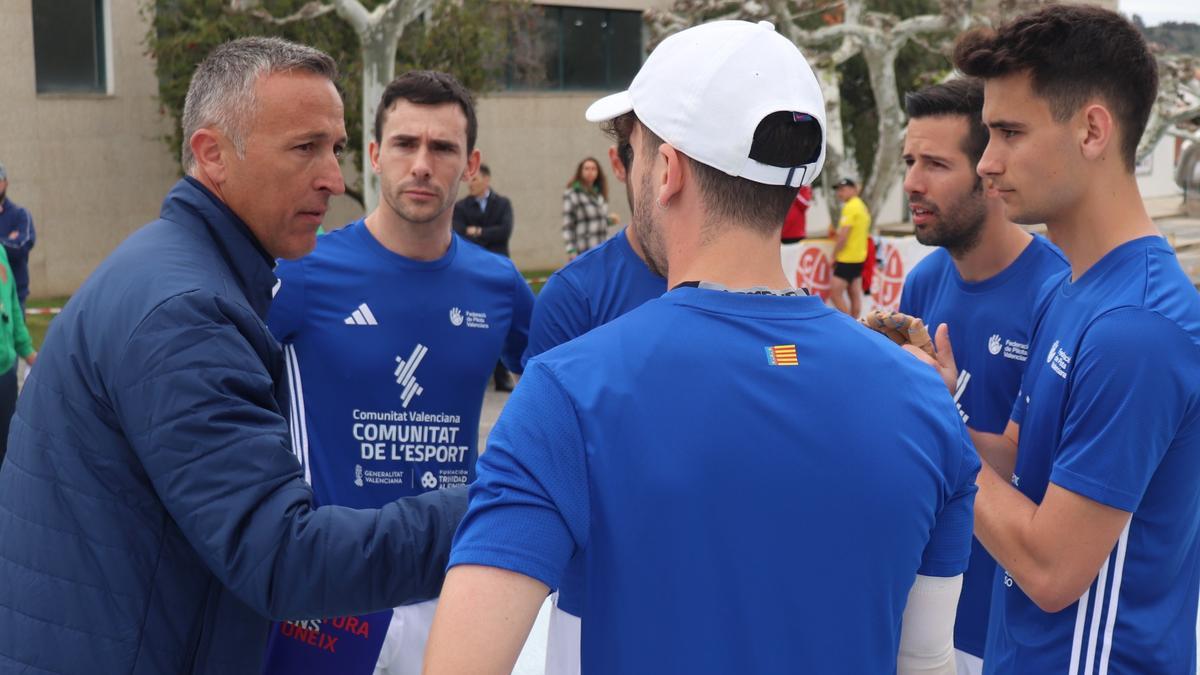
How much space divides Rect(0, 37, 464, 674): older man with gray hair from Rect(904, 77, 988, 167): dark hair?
2.32 metres

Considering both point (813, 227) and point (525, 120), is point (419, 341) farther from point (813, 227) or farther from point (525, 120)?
point (813, 227)

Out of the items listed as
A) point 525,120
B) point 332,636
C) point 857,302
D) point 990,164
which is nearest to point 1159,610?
point 990,164

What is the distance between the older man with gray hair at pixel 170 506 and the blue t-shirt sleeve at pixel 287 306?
129cm

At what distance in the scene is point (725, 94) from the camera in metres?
1.72

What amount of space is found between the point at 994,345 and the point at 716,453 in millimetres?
2155

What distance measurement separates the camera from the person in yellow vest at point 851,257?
14.4m

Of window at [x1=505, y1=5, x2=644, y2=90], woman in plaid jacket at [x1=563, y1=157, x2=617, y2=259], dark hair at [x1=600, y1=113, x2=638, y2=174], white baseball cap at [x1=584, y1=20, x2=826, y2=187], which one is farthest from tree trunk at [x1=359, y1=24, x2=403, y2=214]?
white baseball cap at [x1=584, y1=20, x2=826, y2=187]

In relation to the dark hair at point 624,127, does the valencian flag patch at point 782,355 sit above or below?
below

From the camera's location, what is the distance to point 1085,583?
2.46m

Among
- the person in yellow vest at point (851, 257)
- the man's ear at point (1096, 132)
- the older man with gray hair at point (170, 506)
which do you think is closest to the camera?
the older man with gray hair at point (170, 506)

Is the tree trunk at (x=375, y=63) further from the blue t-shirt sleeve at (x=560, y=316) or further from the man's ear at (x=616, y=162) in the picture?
the man's ear at (x=616, y=162)

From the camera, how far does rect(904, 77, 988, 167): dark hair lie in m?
3.86

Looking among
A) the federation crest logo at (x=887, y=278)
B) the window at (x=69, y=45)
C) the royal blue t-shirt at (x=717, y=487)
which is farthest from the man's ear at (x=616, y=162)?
the window at (x=69, y=45)

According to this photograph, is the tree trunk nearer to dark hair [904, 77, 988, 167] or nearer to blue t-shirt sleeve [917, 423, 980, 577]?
dark hair [904, 77, 988, 167]
